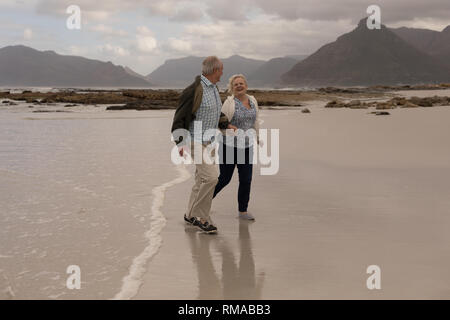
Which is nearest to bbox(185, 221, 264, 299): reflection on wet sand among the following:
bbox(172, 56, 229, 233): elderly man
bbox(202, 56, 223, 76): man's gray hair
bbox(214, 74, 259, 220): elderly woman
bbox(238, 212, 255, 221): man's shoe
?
bbox(172, 56, 229, 233): elderly man

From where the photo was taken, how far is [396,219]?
21.2ft

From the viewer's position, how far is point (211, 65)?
5762 mm

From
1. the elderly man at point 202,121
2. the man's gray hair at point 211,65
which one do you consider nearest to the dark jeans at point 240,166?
the elderly man at point 202,121

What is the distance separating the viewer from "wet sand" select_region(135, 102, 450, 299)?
4.26 m

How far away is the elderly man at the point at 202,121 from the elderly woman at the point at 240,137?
1.05 ft

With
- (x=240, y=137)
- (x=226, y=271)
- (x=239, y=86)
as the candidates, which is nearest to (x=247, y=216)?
(x=240, y=137)

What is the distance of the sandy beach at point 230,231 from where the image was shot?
170 inches

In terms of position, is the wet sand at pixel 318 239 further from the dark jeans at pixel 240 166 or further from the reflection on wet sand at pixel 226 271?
the dark jeans at pixel 240 166

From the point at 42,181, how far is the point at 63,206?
2.02 meters

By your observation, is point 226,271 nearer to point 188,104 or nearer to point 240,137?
point 188,104

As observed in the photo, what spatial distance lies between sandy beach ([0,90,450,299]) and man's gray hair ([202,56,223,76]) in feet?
5.99

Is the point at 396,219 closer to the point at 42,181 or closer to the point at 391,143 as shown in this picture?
the point at 42,181
